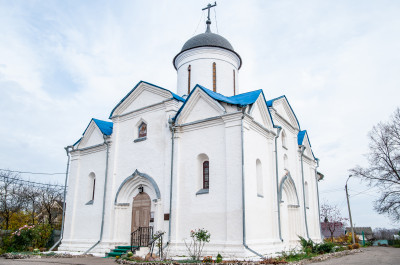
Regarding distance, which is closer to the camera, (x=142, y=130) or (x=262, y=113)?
(x=262, y=113)

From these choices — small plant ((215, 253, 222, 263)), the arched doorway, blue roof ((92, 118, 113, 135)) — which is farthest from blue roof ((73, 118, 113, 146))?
the arched doorway

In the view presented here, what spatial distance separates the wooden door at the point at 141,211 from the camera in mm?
15539

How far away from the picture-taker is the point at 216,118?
46.2ft

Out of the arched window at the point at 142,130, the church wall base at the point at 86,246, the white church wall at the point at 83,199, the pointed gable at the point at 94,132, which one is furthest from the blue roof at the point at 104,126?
the church wall base at the point at 86,246

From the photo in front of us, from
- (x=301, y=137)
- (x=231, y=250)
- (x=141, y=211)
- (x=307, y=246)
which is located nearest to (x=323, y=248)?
(x=307, y=246)

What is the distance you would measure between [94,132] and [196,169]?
7743mm

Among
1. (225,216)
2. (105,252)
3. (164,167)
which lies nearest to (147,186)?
(164,167)

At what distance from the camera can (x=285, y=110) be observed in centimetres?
1903

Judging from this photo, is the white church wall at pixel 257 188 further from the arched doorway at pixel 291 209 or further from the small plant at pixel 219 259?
the arched doorway at pixel 291 209

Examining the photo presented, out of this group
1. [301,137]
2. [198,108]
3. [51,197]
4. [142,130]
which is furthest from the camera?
[51,197]

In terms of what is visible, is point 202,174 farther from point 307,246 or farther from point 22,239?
point 22,239

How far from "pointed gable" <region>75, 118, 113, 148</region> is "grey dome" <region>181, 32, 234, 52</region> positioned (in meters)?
6.31

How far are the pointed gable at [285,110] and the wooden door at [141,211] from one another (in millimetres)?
7870

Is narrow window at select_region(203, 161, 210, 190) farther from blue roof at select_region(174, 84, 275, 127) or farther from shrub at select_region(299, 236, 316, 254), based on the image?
shrub at select_region(299, 236, 316, 254)
